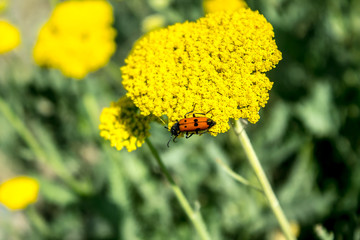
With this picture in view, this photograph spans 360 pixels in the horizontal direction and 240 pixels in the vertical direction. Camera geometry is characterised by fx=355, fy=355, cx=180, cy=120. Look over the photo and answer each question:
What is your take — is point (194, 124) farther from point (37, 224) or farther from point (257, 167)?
point (37, 224)

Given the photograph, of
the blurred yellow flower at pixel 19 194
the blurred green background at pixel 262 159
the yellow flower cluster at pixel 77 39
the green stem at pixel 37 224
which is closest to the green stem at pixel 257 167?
the blurred green background at pixel 262 159

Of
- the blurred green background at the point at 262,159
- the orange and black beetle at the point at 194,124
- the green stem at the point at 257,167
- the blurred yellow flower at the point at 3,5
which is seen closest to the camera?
the orange and black beetle at the point at 194,124

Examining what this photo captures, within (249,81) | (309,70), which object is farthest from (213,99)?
(309,70)

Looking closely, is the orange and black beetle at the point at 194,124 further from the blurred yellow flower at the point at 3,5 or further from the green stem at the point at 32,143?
the blurred yellow flower at the point at 3,5

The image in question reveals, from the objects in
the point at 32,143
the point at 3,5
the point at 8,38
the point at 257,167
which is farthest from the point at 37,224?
the point at 257,167

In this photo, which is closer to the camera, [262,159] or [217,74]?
[217,74]

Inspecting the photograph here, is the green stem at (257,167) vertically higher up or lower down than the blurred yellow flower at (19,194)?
lower down
